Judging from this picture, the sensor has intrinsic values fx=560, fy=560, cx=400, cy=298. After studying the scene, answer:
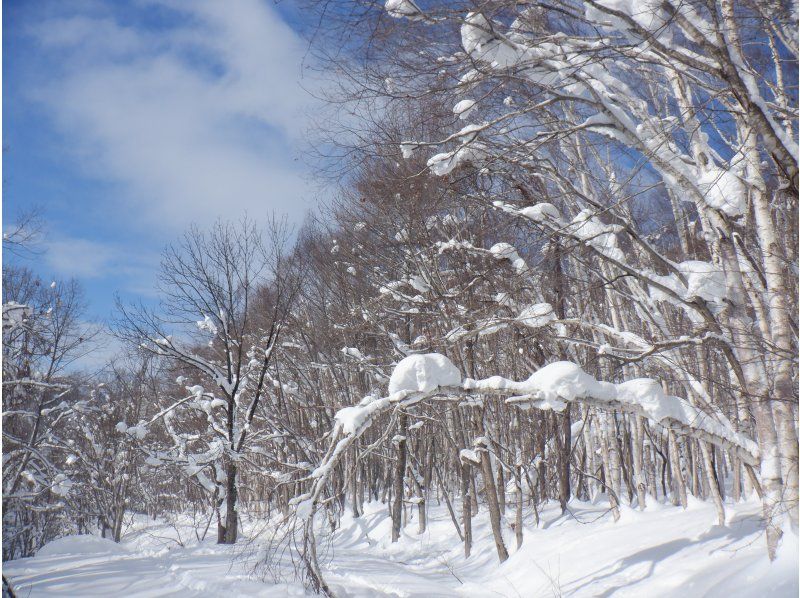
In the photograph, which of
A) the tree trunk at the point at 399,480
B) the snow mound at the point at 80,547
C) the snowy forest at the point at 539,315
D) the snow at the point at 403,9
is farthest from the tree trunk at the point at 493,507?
the snow mound at the point at 80,547

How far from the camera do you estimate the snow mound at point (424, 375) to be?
194 inches

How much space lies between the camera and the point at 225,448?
1268cm

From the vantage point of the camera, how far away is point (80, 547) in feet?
51.1

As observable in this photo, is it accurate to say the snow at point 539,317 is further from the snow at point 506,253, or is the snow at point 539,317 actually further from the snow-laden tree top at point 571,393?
the snow-laden tree top at point 571,393

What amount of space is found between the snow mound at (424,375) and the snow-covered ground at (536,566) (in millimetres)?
2585

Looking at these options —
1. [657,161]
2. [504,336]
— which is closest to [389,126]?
[657,161]

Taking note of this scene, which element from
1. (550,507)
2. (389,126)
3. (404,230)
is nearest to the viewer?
(389,126)

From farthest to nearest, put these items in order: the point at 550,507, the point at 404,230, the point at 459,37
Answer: the point at 550,507 < the point at 404,230 < the point at 459,37

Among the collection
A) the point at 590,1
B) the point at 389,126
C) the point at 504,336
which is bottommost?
the point at 504,336

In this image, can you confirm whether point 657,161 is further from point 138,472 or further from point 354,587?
point 138,472

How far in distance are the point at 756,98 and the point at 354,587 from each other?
750 cm

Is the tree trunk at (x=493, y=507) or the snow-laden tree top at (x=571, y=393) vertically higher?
the snow-laden tree top at (x=571, y=393)

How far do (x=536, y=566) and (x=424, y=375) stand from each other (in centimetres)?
488

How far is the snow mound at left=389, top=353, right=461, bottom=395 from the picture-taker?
4.94 metres
